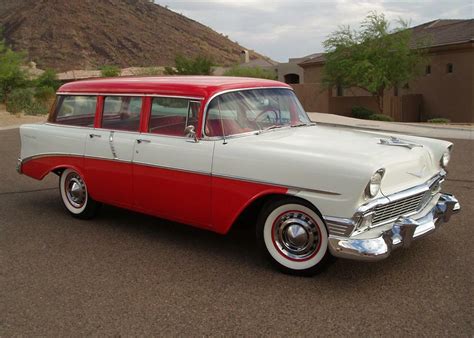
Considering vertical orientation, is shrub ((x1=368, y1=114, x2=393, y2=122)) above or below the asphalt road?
above

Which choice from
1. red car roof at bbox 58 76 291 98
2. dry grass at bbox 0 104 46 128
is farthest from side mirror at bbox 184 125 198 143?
dry grass at bbox 0 104 46 128

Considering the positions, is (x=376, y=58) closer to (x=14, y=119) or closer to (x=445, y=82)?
(x=445, y=82)

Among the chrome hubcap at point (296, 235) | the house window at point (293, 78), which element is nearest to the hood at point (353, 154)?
the chrome hubcap at point (296, 235)

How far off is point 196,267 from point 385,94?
82.0 ft

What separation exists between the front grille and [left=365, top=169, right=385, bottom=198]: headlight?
0.40 ft

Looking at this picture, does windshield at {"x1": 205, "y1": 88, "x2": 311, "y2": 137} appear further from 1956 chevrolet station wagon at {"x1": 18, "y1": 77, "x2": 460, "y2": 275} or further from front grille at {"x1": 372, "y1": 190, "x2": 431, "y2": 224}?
front grille at {"x1": 372, "y1": 190, "x2": 431, "y2": 224}

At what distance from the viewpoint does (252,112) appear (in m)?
4.75

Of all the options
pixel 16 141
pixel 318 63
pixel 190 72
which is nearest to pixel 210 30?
pixel 190 72

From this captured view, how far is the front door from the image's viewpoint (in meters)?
4.46

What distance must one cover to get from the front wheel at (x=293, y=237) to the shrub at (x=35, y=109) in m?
22.4

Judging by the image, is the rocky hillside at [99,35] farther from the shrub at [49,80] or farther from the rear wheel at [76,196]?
the rear wheel at [76,196]

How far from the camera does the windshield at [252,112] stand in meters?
4.52

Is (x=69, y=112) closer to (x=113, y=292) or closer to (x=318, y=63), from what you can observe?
(x=113, y=292)

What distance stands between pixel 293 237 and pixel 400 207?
0.89 meters
